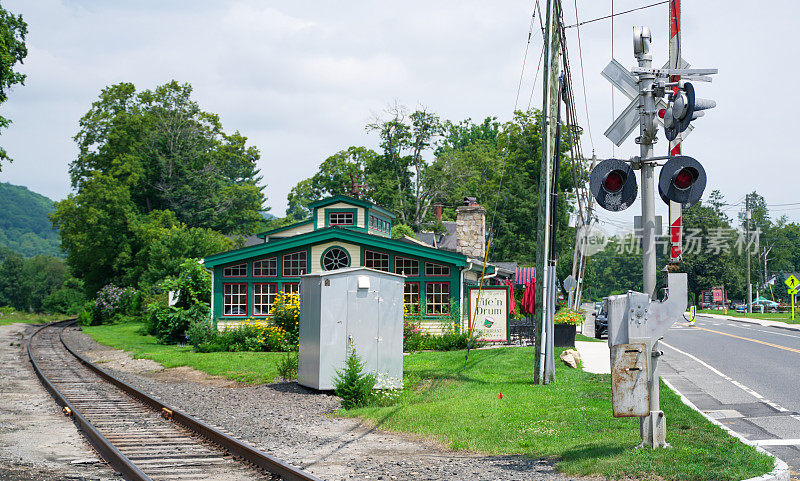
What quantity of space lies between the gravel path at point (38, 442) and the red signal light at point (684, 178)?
7.22 m

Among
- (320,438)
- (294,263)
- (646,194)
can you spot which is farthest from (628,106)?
(294,263)

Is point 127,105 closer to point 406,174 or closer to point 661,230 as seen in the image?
point 406,174

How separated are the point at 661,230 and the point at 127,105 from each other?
218 ft

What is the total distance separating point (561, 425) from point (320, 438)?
3603 mm

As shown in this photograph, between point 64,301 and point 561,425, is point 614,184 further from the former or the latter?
point 64,301

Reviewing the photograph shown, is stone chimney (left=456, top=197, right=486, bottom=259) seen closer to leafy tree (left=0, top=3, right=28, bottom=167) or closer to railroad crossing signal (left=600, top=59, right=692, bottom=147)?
leafy tree (left=0, top=3, right=28, bottom=167)

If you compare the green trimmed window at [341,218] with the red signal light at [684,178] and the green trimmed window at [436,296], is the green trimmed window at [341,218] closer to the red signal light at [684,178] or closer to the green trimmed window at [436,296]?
the green trimmed window at [436,296]

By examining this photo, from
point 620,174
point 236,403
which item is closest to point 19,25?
point 236,403

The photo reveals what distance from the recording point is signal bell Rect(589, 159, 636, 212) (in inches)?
353

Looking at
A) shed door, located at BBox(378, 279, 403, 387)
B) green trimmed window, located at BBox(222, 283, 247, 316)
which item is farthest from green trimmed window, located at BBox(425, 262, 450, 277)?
shed door, located at BBox(378, 279, 403, 387)

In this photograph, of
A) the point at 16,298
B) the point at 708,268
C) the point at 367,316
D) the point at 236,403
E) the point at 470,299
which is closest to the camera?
the point at 236,403

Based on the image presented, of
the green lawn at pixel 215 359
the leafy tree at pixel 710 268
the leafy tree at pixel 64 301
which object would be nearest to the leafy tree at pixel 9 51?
the green lawn at pixel 215 359

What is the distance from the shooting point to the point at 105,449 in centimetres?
965

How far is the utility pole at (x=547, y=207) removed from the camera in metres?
15.8
